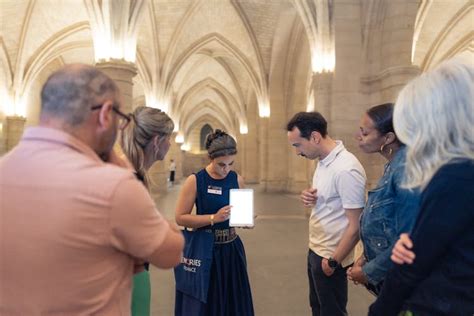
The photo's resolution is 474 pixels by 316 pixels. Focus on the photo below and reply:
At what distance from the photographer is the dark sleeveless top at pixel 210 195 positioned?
2516mm

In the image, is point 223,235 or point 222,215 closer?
point 222,215

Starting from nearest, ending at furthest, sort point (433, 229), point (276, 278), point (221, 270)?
1. point (433, 229)
2. point (221, 270)
3. point (276, 278)

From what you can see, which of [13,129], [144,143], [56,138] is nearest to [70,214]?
[56,138]

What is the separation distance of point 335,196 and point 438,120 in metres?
1.20

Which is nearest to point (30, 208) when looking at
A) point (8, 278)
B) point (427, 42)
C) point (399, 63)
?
point (8, 278)

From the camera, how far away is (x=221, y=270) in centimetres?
242

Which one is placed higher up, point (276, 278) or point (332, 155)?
point (332, 155)

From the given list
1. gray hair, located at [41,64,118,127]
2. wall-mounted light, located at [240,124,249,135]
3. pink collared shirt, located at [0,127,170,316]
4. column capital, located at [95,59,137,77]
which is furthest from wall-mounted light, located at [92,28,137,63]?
wall-mounted light, located at [240,124,249,135]

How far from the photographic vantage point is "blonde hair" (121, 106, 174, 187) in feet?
5.26

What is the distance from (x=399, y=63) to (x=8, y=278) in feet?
28.4

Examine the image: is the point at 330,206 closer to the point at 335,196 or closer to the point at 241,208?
the point at 335,196

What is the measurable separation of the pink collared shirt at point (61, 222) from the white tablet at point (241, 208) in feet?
5.08

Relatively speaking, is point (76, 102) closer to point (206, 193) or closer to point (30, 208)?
point (30, 208)

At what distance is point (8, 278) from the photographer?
0.90 metres
